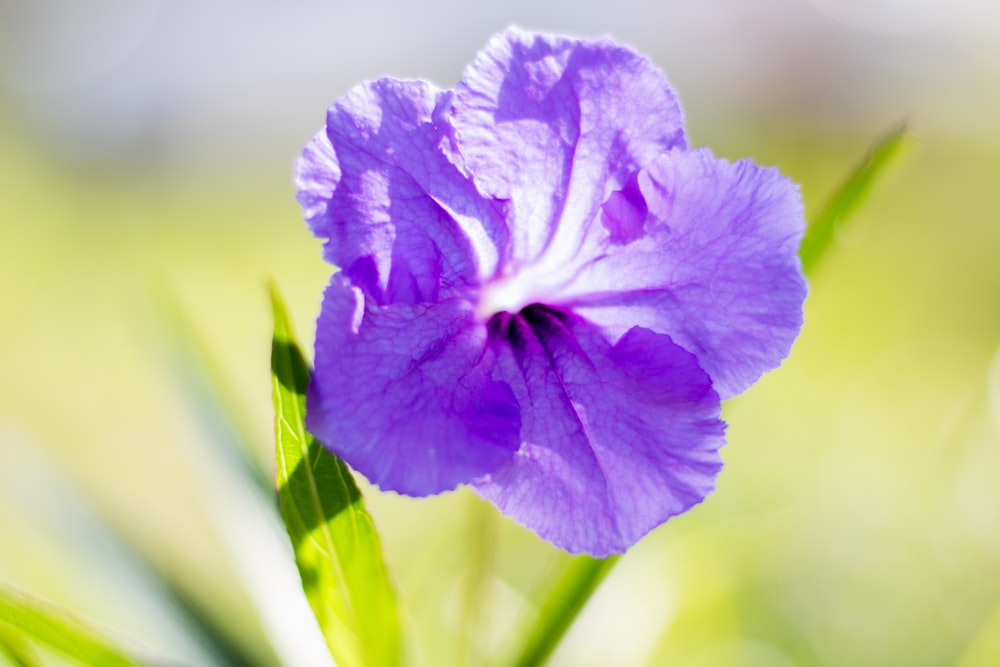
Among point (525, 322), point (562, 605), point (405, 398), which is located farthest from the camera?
point (562, 605)

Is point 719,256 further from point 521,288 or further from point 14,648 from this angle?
point 14,648

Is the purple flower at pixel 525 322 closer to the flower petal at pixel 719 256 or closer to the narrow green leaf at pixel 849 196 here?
the flower petal at pixel 719 256

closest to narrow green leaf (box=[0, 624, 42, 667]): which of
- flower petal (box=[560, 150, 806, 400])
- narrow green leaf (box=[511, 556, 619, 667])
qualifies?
narrow green leaf (box=[511, 556, 619, 667])

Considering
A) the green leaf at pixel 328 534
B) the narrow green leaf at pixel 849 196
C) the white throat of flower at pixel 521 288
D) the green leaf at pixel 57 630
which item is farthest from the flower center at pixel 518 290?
the green leaf at pixel 57 630

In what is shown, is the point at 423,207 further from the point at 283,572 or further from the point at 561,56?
the point at 283,572

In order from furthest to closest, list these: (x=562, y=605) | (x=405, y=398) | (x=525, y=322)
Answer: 1. (x=562, y=605)
2. (x=525, y=322)
3. (x=405, y=398)

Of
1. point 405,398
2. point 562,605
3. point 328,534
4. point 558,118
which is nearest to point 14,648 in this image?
point 328,534
